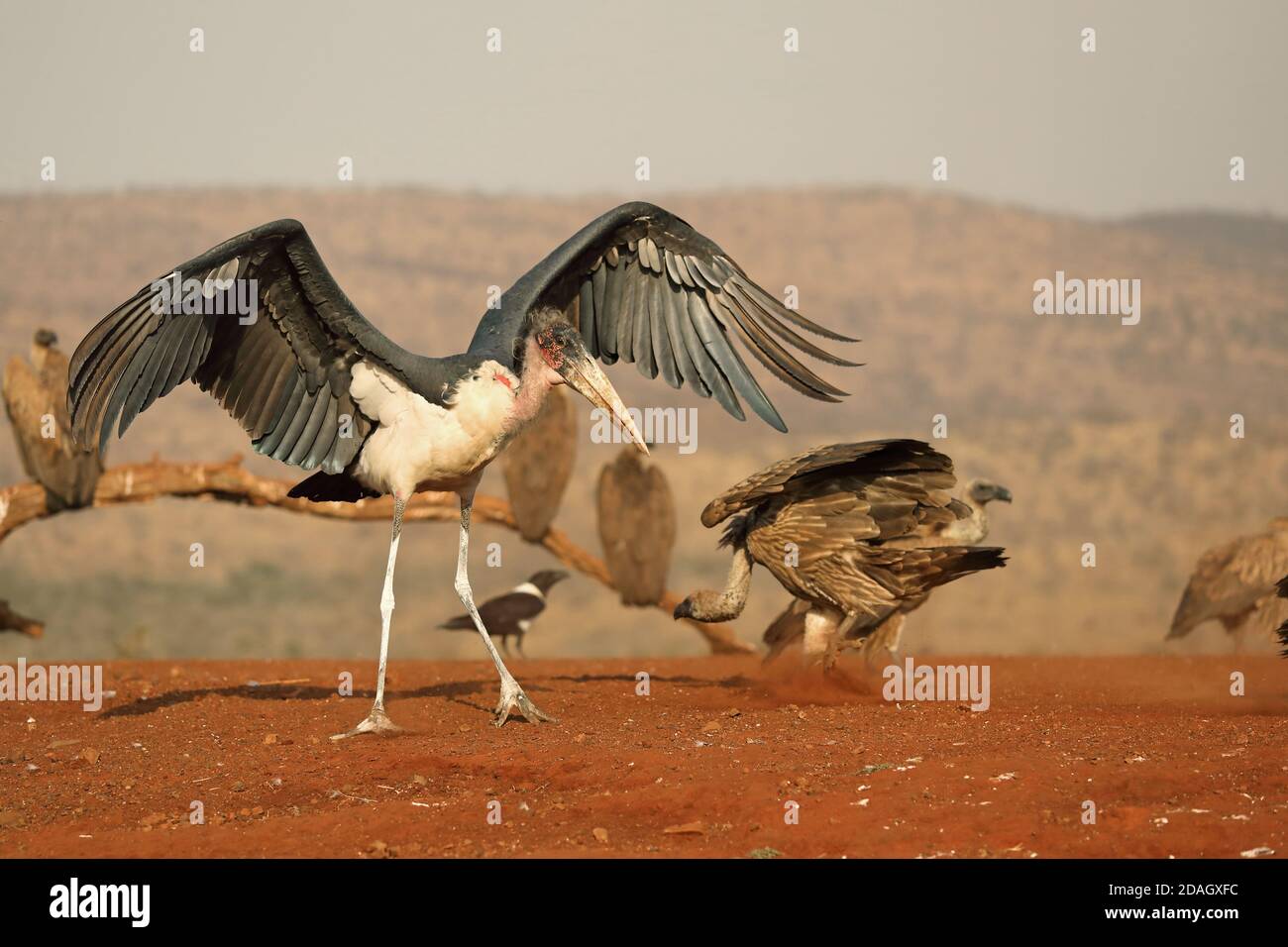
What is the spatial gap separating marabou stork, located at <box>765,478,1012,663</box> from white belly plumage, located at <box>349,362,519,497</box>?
2.56 metres

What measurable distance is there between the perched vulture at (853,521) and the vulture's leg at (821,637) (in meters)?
0.19

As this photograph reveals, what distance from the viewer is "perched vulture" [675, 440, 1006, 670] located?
30.7 ft

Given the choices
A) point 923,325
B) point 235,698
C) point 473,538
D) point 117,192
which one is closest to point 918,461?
point 235,698

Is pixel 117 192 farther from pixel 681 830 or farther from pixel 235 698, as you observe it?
pixel 681 830

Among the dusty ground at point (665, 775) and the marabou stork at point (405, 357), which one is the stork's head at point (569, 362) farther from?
the dusty ground at point (665, 775)

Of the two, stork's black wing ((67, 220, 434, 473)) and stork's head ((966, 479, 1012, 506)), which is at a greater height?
stork's black wing ((67, 220, 434, 473))

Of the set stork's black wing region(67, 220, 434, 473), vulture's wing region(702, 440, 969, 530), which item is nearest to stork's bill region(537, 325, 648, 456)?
stork's black wing region(67, 220, 434, 473)

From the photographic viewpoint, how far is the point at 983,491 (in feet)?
39.5

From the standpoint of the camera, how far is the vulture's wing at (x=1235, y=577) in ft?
44.9

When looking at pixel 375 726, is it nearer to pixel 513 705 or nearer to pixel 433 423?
pixel 513 705

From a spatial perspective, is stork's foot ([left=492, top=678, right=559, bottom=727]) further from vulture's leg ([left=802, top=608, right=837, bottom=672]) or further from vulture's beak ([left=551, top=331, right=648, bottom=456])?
vulture's leg ([left=802, top=608, right=837, bottom=672])

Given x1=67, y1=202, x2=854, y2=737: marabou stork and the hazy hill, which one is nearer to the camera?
x1=67, y1=202, x2=854, y2=737: marabou stork

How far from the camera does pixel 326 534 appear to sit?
1275 inches

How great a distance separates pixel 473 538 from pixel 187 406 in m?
9.09
